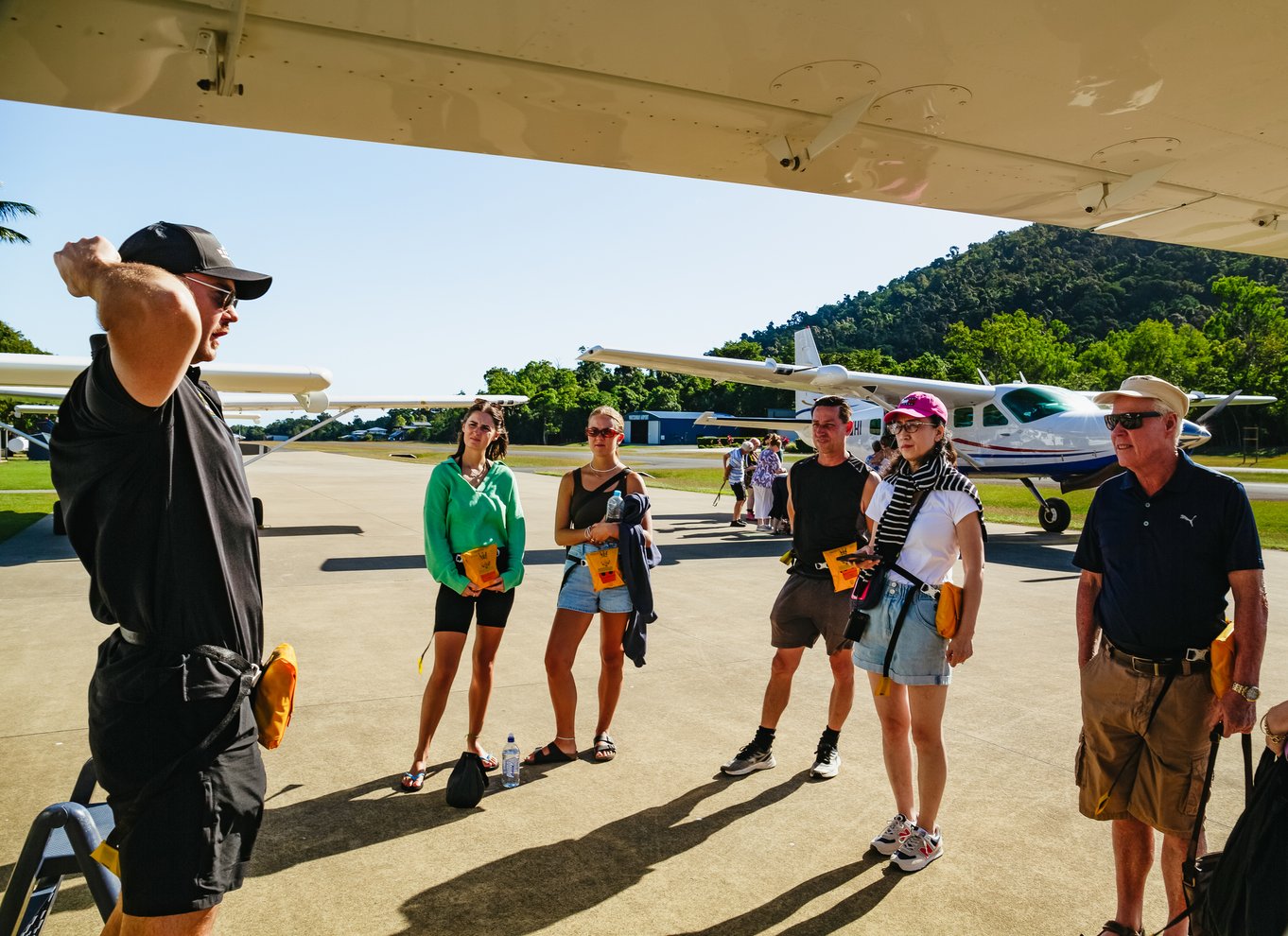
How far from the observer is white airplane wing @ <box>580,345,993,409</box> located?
1539 centimetres

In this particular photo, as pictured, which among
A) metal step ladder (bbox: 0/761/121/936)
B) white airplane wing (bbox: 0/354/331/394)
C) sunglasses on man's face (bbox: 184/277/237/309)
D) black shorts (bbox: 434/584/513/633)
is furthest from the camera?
white airplane wing (bbox: 0/354/331/394)

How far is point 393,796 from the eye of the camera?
3.79 metres

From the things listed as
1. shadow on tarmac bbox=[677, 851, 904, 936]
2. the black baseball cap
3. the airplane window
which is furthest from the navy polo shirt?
the airplane window

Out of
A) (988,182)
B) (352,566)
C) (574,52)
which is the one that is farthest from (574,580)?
(352,566)

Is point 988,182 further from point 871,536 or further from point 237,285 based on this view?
point 237,285

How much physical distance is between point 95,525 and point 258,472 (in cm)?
3656

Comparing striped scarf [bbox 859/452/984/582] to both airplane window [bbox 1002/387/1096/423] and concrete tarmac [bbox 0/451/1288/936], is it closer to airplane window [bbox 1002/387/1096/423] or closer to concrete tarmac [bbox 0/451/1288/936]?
concrete tarmac [bbox 0/451/1288/936]

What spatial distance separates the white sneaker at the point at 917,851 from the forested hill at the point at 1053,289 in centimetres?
9110

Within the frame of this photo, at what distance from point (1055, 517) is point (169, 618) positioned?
599 inches

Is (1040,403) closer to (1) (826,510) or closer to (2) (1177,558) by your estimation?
(1) (826,510)

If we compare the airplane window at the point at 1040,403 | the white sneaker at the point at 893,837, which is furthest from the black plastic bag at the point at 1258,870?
the airplane window at the point at 1040,403

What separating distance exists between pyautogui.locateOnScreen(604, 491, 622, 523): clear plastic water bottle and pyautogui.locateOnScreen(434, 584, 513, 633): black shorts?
65 centimetres

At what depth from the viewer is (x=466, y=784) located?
3.67m

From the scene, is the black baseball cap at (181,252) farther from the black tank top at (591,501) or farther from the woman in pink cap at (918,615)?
the black tank top at (591,501)
